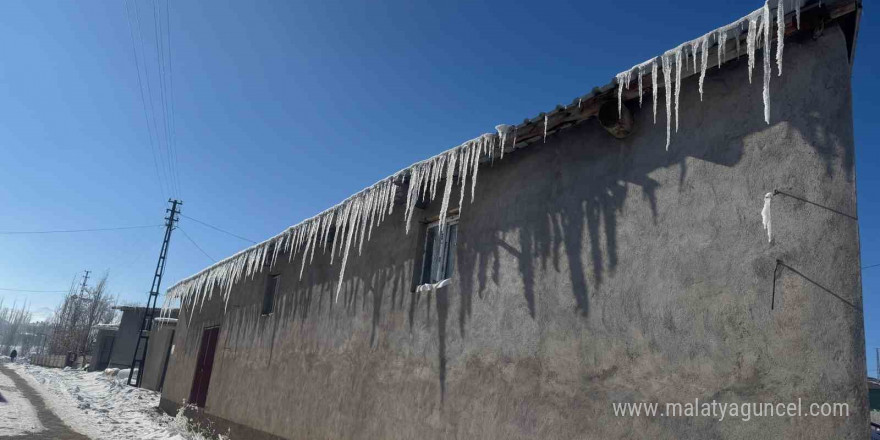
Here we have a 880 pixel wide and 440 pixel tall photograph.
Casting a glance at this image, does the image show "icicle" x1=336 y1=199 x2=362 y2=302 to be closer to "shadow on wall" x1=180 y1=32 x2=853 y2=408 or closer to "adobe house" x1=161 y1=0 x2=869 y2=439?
"adobe house" x1=161 y1=0 x2=869 y2=439

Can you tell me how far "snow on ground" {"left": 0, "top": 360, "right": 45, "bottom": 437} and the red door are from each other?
117 inches

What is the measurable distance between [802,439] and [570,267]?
2123mm

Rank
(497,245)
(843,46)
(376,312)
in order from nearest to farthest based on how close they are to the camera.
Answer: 1. (843,46)
2. (497,245)
3. (376,312)

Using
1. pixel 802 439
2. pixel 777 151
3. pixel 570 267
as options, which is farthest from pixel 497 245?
pixel 802 439

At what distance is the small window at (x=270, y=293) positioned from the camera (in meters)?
10.6

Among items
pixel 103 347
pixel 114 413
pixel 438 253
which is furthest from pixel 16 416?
pixel 103 347

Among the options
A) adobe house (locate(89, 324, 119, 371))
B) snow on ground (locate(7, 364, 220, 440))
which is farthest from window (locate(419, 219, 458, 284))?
adobe house (locate(89, 324, 119, 371))

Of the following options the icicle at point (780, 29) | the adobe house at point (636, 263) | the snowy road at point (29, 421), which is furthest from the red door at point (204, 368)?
the icicle at point (780, 29)

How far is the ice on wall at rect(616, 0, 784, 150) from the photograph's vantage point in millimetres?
3738

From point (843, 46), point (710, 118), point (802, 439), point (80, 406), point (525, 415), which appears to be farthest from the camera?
point (80, 406)

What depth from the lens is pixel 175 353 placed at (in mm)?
14836

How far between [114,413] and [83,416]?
1.35 metres

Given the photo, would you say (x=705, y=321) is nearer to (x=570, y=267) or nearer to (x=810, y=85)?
(x=570, y=267)

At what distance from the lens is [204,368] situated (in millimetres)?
12633
